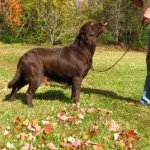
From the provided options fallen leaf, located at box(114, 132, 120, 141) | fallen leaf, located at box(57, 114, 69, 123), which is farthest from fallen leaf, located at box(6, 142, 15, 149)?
fallen leaf, located at box(114, 132, 120, 141)

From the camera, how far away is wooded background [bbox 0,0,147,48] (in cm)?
3806

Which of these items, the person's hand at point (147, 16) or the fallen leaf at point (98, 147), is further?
the person's hand at point (147, 16)

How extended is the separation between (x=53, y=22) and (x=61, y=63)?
2985 cm

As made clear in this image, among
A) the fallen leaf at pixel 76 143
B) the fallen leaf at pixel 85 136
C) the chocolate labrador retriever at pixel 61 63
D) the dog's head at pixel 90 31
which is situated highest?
the dog's head at pixel 90 31

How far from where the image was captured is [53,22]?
37938 millimetres


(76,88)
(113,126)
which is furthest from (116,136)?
(76,88)

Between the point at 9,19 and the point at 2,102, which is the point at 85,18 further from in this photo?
the point at 2,102

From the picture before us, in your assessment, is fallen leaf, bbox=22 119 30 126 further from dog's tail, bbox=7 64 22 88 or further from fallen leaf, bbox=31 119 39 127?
dog's tail, bbox=7 64 22 88

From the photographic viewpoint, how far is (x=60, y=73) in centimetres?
848

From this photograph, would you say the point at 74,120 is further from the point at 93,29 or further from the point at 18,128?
the point at 93,29

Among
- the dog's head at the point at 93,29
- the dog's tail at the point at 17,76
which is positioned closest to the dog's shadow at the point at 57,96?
the dog's tail at the point at 17,76

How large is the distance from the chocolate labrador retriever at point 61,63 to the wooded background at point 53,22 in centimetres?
2701

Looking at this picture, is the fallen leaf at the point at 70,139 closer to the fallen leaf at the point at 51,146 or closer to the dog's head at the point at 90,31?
the fallen leaf at the point at 51,146

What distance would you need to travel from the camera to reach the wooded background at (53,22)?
38062 mm
